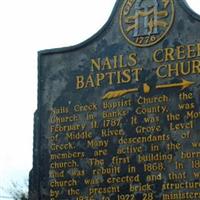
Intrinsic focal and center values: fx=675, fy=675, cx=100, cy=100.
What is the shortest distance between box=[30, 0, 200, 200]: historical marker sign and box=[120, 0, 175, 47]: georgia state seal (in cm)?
2

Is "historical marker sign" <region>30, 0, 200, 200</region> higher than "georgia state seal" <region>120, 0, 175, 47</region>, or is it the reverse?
"georgia state seal" <region>120, 0, 175, 47</region>

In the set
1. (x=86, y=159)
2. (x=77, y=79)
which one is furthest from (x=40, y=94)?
(x=86, y=159)

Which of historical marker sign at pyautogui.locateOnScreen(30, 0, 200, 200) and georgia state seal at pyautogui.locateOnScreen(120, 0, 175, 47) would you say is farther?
georgia state seal at pyautogui.locateOnScreen(120, 0, 175, 47)

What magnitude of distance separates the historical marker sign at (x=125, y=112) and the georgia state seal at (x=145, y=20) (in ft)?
0.06

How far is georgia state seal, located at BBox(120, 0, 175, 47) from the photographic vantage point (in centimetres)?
1246

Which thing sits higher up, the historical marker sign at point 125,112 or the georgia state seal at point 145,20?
the georgia state seal at point 145,20

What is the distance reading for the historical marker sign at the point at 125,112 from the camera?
11.7 m

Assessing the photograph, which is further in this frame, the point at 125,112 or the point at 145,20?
the point at 145,20

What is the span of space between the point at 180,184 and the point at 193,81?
1.83 metres

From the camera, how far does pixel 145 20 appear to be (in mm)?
12656

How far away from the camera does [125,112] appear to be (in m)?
12.3

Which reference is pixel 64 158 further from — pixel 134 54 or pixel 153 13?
pixel 153 13

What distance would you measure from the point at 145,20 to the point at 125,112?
1801 mm

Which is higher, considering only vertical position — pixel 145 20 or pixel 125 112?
pixel 145 20
